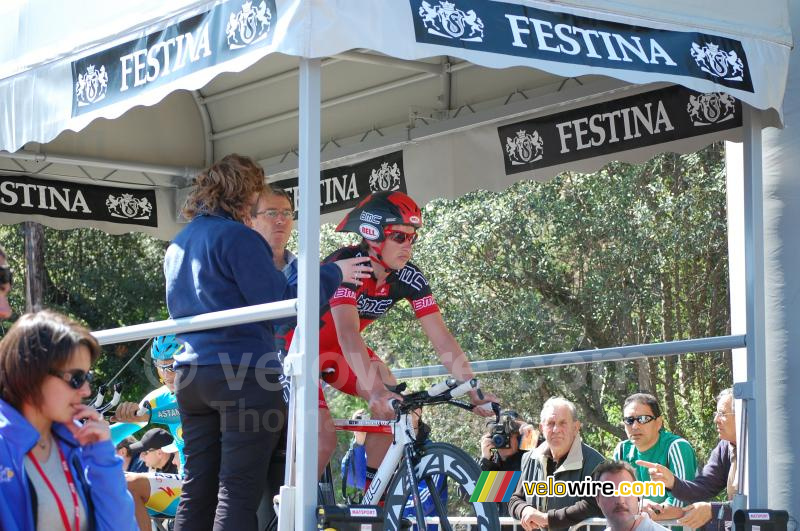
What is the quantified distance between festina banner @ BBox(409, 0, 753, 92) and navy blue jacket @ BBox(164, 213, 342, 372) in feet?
3.66

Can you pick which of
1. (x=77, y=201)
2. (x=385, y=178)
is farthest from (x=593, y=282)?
(x=77, y=201)

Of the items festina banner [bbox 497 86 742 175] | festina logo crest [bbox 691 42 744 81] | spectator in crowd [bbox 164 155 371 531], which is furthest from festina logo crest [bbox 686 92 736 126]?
spectator in crowd [bbox 164 155 371 531]

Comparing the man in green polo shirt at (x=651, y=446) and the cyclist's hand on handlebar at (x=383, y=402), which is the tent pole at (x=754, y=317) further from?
the cyclist's hand on handlebar at (x=383, y=402)

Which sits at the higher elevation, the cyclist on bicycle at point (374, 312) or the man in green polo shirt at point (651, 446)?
the cyclist on bicycle at point (374, 312)

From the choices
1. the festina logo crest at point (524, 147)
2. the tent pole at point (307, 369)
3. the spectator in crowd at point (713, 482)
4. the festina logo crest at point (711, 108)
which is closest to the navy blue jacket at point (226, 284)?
the tent pole at point (307, 369)

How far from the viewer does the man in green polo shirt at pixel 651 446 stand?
6.77 m

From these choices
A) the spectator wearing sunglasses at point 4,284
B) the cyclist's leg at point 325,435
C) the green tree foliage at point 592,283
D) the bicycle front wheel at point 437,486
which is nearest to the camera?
the spectator wearing sunglasses at point 4,284

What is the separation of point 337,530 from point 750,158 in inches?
118

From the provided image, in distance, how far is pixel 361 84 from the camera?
791 cm

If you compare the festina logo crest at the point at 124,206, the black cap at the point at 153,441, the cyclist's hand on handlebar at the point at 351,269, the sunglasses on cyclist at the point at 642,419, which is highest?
the festina logo crest at the point at 124,206

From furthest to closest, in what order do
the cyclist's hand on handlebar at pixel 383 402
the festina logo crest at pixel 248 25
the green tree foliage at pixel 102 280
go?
the green tree foliage at pixel 102 280 < the cyclist's hand on handlebar at pixel 383 402 < the festina logo crest at pixel 248 25

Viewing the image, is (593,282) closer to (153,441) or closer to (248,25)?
(153,441)

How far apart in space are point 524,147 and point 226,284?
3281 millimetres

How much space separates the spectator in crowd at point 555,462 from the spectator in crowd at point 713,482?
0.42 meters
